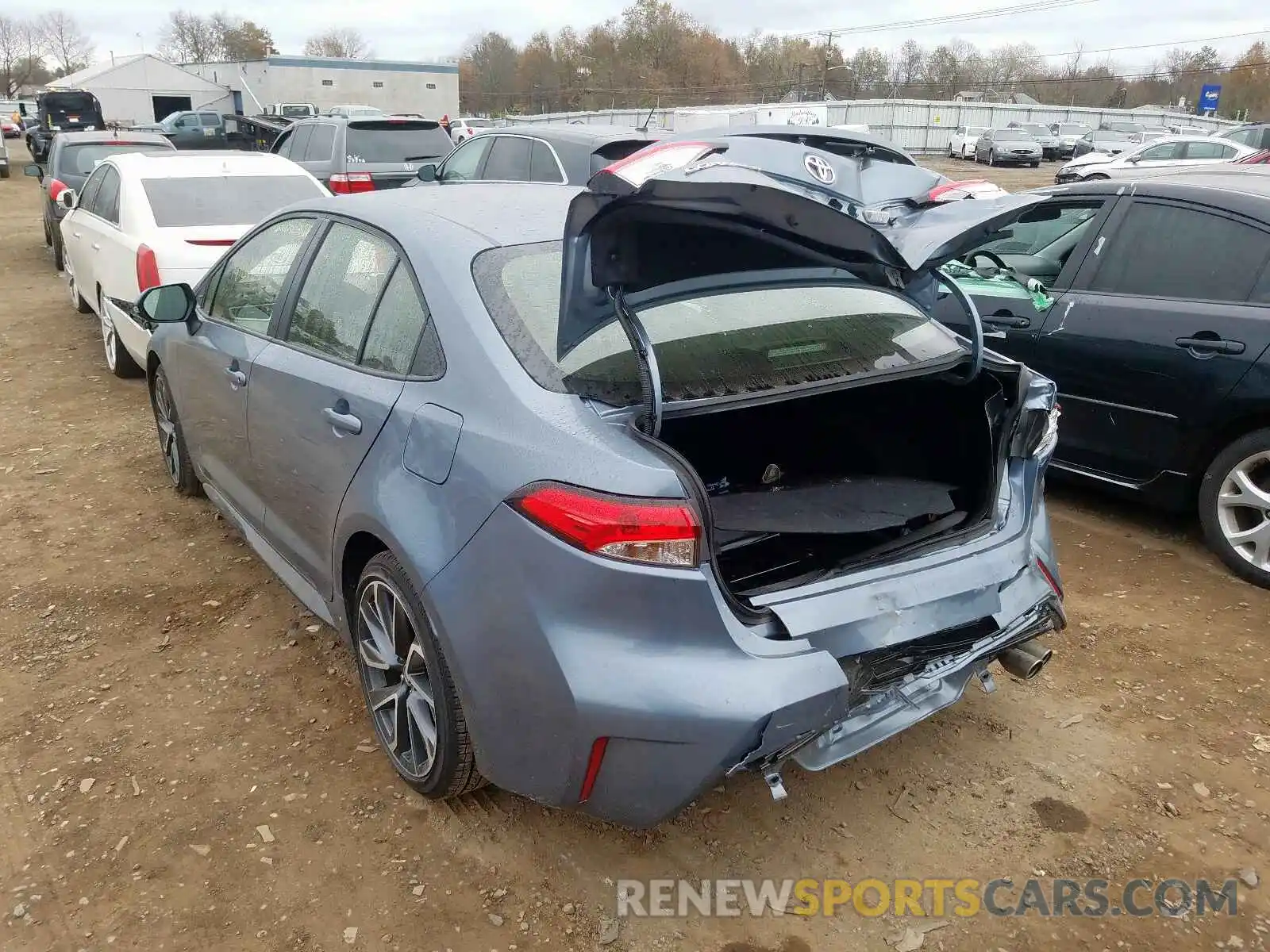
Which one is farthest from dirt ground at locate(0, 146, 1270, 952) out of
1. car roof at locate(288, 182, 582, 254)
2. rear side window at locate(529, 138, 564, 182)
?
rear side window at locate(529, 138, 564, 182)

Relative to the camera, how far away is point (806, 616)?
221 cm

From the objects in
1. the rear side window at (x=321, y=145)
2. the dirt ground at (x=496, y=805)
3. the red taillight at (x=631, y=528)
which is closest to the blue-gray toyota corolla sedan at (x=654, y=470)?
the red taillight at (x=631, y=528)

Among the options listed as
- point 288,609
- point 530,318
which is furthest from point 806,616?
point 288,609

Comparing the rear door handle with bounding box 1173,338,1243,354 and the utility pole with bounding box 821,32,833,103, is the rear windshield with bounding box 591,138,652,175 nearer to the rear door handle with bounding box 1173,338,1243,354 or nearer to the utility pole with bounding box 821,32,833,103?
the rear door handle with bounding box 1173,338,1243,354

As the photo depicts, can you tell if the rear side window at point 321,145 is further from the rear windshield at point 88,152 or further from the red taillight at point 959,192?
the red taillight at point 959,192

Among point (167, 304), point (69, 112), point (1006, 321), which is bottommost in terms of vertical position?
point (1006, 321)

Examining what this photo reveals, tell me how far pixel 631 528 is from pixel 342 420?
113cm

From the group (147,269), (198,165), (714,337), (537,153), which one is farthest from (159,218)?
(714,337)

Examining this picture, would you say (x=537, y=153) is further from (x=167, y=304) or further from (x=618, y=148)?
(x=167, y=304)

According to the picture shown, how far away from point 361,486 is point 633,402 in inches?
34.2

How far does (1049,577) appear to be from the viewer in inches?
110

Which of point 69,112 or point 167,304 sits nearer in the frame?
point 167,304

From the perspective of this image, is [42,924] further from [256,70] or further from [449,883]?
[256,70]

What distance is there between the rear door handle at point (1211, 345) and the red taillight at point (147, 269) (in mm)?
5716
